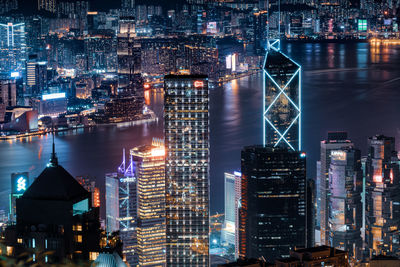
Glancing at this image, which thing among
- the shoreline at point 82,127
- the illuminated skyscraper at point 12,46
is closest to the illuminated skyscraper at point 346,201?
the shoreline at point 82,127

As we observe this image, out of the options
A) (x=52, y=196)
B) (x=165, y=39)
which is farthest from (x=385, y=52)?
(x=52, y=196)

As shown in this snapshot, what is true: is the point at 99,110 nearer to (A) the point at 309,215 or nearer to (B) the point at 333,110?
(B) the point at 333,110

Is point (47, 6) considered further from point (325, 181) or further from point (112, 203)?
point (325, 181)

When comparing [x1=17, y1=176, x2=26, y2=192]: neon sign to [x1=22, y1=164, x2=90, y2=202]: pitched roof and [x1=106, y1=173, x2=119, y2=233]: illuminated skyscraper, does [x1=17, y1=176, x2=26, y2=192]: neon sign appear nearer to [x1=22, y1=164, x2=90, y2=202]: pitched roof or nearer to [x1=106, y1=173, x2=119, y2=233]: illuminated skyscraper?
[x1=22, y1=164, x2=90, y2=202]: pitched roof

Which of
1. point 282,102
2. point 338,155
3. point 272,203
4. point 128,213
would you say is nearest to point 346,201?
point 338,155

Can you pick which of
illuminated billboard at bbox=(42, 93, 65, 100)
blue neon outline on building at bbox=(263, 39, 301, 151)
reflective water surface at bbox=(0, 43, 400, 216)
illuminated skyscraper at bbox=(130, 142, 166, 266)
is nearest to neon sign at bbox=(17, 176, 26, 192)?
illuminated skyscraper at bbox=(130, 142, 166, 266)

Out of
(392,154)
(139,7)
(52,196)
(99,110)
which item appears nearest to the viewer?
(52,196)
